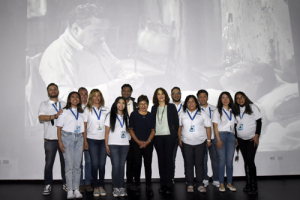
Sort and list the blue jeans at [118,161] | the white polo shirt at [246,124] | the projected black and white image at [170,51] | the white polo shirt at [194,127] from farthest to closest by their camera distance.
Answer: the projected black and white image at [170,51] → the white polo shirt at [246,124] → the white polo shirt at [194,127] → the blue jeans at [118,161]

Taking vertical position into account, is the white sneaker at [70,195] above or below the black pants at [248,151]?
below

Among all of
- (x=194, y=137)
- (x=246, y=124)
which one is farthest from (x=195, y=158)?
(x=246, y=124)

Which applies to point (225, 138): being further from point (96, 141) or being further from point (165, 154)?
point (96, 141)

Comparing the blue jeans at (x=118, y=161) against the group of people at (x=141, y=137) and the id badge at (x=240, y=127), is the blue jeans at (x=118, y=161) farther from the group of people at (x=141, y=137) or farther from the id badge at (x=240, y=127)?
the id badge at (x=240, y=127)

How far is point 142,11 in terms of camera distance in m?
4.57

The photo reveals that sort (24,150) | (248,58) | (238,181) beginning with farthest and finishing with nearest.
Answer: (248,58) < (24,150) < (238,181)

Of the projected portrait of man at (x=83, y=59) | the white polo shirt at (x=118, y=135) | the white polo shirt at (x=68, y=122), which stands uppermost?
the projected portrait of man at (x=83, y=59)

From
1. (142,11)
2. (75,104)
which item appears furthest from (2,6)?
(75,104)

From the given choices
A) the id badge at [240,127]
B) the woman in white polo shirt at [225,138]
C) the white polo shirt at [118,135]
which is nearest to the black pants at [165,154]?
the white polo shirt at [118,135]

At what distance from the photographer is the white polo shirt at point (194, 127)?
311cm

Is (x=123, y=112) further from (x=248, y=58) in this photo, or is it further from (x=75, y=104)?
(x=248, y=58)

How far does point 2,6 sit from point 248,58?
17.3 feet

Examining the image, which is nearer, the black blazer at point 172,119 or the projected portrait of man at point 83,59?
the black blazer at point 172,119

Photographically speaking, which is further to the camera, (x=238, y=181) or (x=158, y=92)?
(x=238, y=181)
